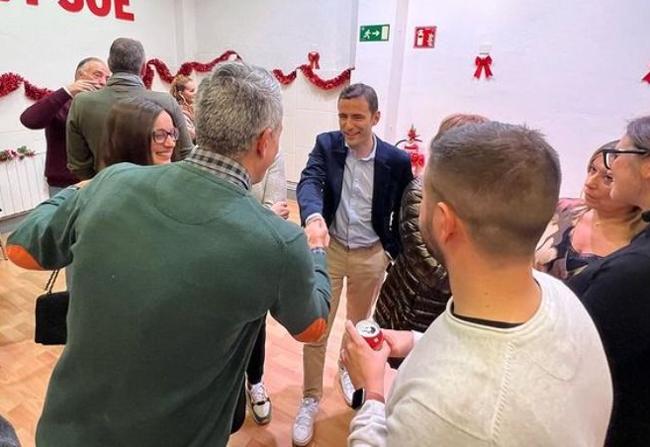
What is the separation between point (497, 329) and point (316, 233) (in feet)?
3.18

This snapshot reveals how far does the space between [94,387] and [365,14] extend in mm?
4160

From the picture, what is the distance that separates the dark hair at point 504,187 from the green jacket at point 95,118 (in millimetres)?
1652

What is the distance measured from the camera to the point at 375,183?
196 centimetres

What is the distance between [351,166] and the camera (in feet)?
6.57

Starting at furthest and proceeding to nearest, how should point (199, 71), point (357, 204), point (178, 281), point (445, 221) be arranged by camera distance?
point (199, 71) → point (357, 204) → point (178, 281) → point (445, 221)

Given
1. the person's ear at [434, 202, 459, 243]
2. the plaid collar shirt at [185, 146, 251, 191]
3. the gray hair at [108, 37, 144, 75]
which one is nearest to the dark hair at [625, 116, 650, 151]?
the person's ear at [434, 202, 459, 243]

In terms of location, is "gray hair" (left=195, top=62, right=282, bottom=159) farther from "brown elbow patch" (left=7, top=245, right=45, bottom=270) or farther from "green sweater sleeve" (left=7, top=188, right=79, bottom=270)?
"brown elbow patch" (left=7, top=245, right=45, bottom=270)

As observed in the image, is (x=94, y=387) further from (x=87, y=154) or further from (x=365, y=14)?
(x=365, y=14)

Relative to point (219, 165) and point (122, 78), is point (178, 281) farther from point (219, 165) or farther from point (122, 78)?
point (122, 78)

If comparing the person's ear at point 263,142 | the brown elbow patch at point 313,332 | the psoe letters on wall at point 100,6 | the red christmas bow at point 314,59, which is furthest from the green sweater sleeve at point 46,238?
the red christmas bow at point 314,59

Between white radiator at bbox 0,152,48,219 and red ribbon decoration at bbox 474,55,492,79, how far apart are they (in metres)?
4.14

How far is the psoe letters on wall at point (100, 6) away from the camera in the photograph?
4.10 m

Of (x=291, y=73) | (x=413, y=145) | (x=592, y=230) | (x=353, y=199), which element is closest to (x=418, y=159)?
(x=413, y=145)

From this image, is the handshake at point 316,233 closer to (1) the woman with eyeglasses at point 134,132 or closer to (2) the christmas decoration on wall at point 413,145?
(1) the woman with eyeglasses at point 134,132
